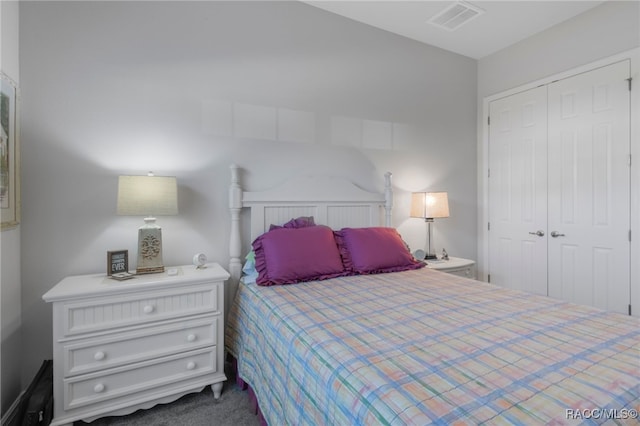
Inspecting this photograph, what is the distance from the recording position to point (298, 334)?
1.32m

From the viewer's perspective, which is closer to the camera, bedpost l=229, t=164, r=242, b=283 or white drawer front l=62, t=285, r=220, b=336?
white drawer front l=62, t=285, r=220, b=336

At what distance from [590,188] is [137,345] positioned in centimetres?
353

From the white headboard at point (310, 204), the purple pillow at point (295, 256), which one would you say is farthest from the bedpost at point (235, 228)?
the purple pillow at point (295, 256)

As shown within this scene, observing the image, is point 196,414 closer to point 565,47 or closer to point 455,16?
point 455,16

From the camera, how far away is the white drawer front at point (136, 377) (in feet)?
5.20

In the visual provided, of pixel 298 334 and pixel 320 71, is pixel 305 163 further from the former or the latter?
pixel 298 334

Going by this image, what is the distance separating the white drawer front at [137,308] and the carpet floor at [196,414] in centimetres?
53

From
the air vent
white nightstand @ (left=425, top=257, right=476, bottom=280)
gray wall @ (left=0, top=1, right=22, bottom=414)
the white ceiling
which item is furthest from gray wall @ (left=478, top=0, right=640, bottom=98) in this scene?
gray wall @ (left=0, top=1, right=22, bottom=414)

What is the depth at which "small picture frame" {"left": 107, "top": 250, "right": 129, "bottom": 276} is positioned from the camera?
185cm

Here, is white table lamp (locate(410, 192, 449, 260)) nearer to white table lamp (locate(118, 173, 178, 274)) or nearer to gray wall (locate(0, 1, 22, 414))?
white table lamp (locate(118, 173, 178, 274))

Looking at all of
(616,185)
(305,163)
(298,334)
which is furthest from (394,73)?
(298,334)

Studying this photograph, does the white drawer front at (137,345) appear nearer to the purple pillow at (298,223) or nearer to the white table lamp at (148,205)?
the white table lamp at (148,205)

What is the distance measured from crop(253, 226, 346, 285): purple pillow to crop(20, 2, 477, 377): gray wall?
44cm

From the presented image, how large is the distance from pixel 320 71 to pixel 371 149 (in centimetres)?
82
